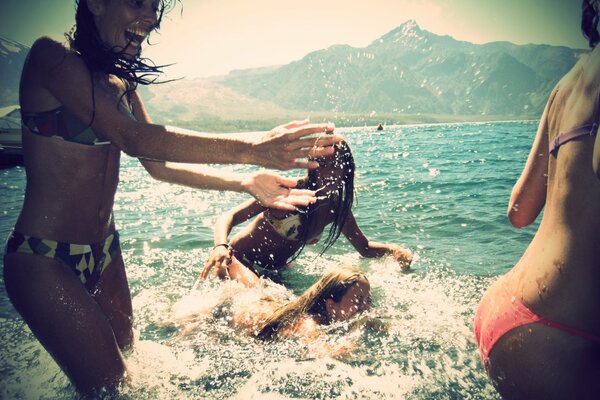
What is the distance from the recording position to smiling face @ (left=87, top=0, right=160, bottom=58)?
238cm

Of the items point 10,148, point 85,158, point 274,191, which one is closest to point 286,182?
point 274,191

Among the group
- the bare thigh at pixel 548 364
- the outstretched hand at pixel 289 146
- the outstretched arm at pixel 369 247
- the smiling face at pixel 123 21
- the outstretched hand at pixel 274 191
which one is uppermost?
the smiling face at pixel 123 21

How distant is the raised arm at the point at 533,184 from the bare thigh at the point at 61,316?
2.74m

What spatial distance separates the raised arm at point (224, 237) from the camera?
164 inches

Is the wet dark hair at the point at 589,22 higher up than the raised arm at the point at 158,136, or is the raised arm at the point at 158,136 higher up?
the wet dark hair at the point at 589,22

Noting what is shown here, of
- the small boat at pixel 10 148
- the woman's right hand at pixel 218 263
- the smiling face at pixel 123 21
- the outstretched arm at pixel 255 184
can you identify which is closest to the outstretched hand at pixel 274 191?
the outstretched arm at pixel 255 184

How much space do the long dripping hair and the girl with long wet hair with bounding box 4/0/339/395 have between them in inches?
55.4

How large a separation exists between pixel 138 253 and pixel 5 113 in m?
37.3

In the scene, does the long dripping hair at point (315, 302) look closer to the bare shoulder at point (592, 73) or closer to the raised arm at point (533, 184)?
the raised arm at point (533, 184)

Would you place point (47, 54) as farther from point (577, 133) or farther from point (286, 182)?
point (577, 133)

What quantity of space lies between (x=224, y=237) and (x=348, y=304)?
1740 mm

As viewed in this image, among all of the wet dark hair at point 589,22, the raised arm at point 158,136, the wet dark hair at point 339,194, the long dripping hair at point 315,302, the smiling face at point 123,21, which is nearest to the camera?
the wet dark hair at point 589,22

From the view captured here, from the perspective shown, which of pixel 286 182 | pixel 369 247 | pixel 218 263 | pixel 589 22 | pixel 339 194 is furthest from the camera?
pixel 369 247

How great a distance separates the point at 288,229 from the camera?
4430mm
